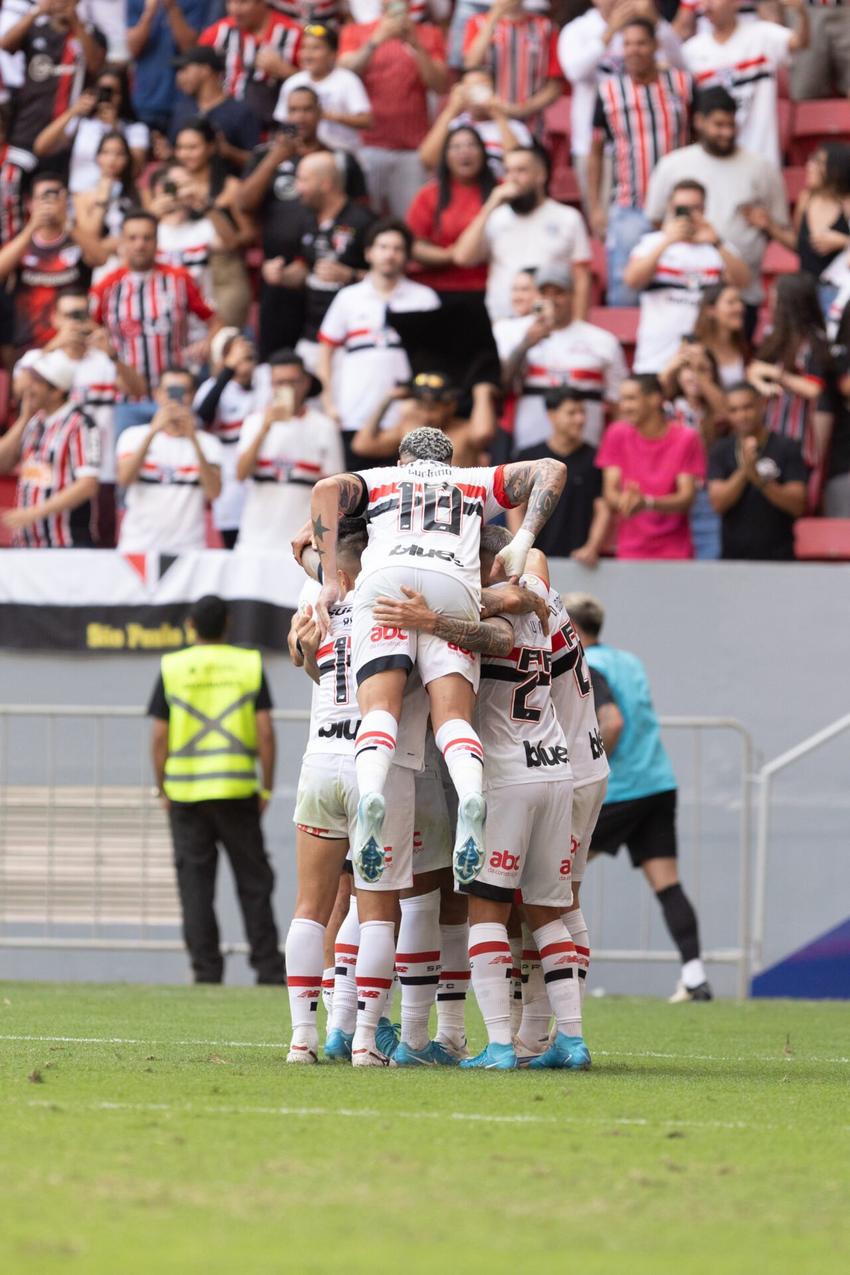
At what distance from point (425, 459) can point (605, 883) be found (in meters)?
6.53

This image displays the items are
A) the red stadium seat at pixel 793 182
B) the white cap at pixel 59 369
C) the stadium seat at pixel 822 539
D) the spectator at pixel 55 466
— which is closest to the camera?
the stadium seat at pixel 822 539

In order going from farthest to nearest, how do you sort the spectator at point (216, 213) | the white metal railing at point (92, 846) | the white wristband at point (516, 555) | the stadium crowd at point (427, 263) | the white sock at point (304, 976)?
the spectator at point (216, 213), the stadium crowd at point (427, 263), the white metal railing at point (92, 846), the white wristband at point (516, 555), the white sock at point (304, 976)

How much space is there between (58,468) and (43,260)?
255 centimetres

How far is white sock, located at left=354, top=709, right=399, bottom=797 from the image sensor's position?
7148mm

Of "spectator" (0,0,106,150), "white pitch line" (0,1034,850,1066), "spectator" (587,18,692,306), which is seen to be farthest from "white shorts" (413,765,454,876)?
"spectator" (0,0,106,150)

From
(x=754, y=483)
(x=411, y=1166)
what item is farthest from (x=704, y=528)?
(x=411, y=1166)

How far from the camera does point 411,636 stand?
7469mm

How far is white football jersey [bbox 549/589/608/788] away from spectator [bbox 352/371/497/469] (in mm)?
5696

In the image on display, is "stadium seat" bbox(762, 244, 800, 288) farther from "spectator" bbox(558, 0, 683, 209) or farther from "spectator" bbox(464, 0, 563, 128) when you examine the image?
"spectator" bbox(464, 0, 563, 128)

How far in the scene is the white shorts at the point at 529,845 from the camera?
7371mm

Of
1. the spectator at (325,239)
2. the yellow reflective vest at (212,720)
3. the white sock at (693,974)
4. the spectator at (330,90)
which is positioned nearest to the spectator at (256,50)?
the spectator at (330,90)

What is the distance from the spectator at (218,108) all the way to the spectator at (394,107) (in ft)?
2.95

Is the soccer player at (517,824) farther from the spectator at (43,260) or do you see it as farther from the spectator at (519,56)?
the spectator at (519,56)

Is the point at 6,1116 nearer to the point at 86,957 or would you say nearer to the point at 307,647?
the point at 307,647
